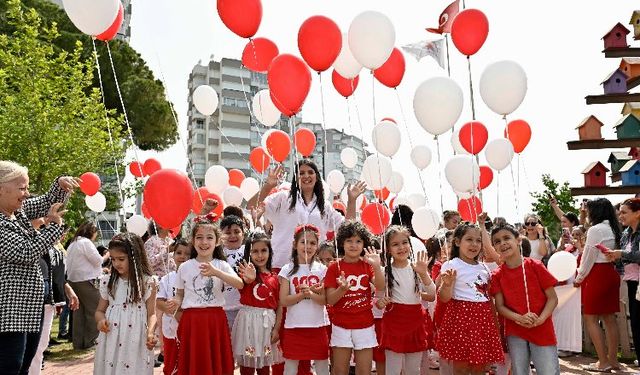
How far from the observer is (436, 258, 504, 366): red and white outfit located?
158 inches

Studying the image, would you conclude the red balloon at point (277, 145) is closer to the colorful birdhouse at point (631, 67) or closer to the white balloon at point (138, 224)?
the white balloon at point (138, 224)

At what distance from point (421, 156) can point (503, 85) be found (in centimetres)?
309

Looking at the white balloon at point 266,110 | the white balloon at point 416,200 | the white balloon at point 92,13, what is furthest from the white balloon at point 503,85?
the white balloon at point 416,200

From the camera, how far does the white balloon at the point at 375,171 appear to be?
6000 millimetres

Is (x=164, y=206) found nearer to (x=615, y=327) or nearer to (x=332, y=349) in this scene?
(x=332, y=349)

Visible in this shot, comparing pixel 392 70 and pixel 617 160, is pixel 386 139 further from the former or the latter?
pixel 617 160

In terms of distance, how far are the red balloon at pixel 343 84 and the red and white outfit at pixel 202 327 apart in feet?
8.81

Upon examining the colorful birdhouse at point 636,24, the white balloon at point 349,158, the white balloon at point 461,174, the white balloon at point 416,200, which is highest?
the colorful birdhouse at point 636,24

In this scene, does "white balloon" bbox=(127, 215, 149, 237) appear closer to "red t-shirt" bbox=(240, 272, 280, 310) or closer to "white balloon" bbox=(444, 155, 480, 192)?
"red t-shirt" bbox=(240, 272, 280, 310)

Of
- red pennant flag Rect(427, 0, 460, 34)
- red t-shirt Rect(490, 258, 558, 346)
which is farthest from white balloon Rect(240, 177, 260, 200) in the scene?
red t-shirt Rect(490, 258, 558, 346)

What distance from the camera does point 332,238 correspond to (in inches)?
193

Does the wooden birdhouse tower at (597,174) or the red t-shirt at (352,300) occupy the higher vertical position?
the wooden birdhouse tower at (597,174)

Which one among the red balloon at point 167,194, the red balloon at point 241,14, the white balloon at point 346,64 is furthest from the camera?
the white balloon at point 346,64

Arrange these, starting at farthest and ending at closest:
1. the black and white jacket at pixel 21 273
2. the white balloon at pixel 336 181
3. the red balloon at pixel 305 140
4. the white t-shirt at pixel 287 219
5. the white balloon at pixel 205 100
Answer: the white balloon at pixel 336 181
the red balloon at pixel 305 140
the white balloon at pixel 205 100
the white t-shirt at pixel 287 219
the black and white jacket at pixel 21 273
